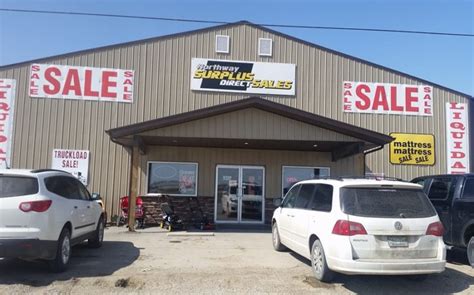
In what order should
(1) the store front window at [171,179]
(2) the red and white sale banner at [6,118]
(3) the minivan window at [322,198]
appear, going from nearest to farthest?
(3) the minivan window at [322,198] < (2) the red and white sale banner at [6,118] < (1) the store front window at [171,179]

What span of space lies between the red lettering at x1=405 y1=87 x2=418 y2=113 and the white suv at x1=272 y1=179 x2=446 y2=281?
12093 millimetres

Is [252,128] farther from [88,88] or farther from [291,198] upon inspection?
[88,88]

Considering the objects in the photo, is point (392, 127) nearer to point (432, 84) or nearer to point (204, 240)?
point (432, 84)

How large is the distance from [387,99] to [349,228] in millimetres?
12811

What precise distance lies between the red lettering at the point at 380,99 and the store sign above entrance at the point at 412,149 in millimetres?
1241

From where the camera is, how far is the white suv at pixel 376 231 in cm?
675

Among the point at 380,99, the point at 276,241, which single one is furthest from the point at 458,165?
the point at 276,241

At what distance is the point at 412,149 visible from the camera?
59.5 feet

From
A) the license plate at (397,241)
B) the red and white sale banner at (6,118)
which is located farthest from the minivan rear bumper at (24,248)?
the red and white sale banner at (6,118)

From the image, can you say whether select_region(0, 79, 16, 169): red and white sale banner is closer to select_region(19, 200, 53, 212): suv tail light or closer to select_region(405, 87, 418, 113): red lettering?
select_region(19, 200, 53, 212): suv tail light

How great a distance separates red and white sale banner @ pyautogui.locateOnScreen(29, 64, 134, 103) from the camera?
56.0 feet

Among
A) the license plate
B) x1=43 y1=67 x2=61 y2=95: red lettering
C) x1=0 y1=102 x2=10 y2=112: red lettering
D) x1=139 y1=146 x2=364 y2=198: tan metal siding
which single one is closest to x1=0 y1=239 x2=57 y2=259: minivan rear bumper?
the license plate

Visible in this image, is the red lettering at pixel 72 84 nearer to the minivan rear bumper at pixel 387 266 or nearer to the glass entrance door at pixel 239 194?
the glass entrance door at pixel 239 194

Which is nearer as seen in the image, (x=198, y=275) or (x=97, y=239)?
(x=198, y=275)
